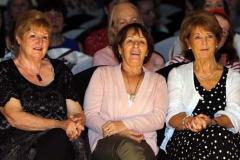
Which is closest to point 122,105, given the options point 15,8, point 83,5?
point 15,8

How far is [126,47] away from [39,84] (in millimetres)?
609

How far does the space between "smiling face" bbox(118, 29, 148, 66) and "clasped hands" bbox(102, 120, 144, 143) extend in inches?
17.7

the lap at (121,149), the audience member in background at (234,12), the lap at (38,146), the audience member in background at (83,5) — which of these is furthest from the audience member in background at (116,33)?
the audience member in background at (83,5)

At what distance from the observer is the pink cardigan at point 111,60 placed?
5.40 m

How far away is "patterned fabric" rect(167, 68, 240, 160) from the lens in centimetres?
437

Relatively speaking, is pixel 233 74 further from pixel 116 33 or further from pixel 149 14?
pixel 149 14

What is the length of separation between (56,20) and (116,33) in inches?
42.1

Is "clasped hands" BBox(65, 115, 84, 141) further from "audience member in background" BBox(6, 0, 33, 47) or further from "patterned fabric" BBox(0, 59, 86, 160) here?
"audience member in background" BBox(6, 0, 33, 47)

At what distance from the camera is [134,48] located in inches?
188

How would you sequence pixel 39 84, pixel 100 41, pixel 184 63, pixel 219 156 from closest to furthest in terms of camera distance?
pixel 219 156, pixel 39 84, pixel 184 63, pixel 100 41

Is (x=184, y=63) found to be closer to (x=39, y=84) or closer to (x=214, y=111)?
(x=214, y=111)

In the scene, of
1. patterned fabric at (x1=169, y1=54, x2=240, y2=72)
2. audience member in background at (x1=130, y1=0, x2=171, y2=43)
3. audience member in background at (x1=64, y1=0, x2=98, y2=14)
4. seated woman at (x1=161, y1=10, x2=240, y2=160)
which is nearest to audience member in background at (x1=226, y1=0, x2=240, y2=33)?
audience member in background at (x1=130, y1=0, x2=171, y2=43)

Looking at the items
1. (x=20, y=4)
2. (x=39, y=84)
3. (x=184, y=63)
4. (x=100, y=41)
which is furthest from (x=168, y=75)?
(x=20, y=4)

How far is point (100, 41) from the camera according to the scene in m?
6.25
